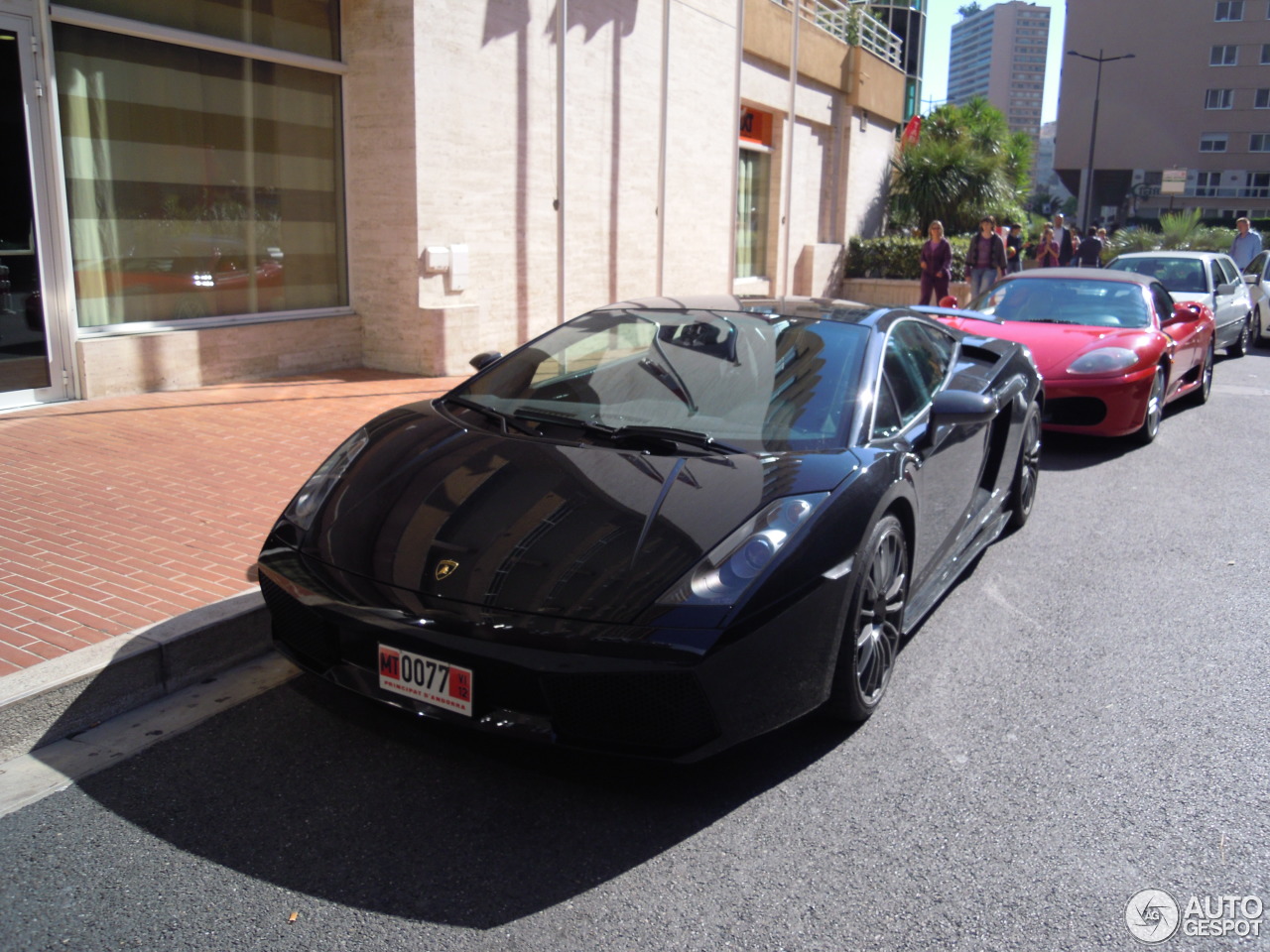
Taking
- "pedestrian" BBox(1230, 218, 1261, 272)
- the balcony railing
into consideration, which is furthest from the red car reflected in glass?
"pedestrian" BBox(1230, 218, 1261, 272)

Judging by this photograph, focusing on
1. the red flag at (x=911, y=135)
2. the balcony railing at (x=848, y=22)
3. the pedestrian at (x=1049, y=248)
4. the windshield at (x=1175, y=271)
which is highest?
the balcony railing at (x=848, y=22)

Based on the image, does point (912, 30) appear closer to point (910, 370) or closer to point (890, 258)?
point (890, 258)

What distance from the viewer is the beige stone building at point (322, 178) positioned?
26.8 feet

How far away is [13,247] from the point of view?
782cm

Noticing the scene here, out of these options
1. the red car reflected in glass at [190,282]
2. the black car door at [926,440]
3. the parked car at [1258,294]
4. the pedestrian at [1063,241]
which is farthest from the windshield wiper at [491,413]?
the pedestrian at [1063,241]

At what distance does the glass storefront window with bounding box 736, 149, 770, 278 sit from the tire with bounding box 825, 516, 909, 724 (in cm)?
1597

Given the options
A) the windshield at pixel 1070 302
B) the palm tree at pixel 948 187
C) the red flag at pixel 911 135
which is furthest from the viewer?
the red flag at pixel 911 135

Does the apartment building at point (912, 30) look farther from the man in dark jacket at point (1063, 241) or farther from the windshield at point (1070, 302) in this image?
the windshield at point (1070, 302)

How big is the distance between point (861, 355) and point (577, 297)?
9641mm

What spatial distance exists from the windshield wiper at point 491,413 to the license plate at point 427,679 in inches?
44.9

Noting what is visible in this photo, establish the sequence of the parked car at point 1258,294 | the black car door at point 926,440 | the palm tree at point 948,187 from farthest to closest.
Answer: the palm tree at point 948,187
the parked car at point 1258,294
the black car door at point 926,440

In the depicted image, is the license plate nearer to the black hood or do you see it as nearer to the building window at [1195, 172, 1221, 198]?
the black hood

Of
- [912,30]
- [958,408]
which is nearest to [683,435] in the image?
[958,408]

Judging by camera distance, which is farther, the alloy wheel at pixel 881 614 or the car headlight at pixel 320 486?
the car headlight at pixel 320 486
